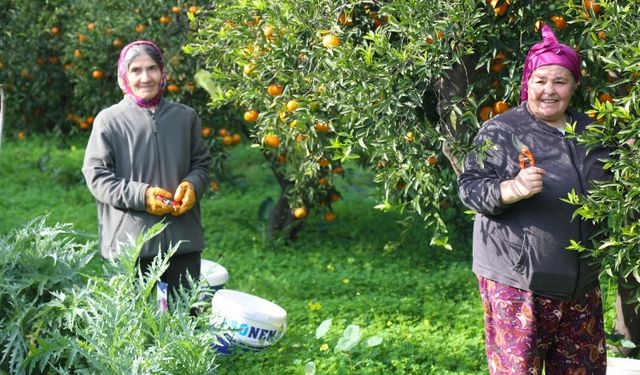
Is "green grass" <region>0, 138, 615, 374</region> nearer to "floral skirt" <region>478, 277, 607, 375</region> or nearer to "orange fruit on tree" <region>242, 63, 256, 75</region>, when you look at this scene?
"orange fruit on tree" <region>242, 63, 256, 75</region>

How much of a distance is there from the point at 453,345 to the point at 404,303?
932 millimetres

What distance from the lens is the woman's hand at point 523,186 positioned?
3.05 m

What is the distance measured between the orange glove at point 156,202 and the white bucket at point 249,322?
0.70m

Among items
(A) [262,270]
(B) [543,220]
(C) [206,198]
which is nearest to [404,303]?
(A) [262,270]

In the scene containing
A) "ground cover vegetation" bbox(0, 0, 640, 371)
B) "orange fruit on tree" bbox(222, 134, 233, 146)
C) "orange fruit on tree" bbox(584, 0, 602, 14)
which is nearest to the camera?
"ground cover vegetation" bbox(0, 0, 640, 371)

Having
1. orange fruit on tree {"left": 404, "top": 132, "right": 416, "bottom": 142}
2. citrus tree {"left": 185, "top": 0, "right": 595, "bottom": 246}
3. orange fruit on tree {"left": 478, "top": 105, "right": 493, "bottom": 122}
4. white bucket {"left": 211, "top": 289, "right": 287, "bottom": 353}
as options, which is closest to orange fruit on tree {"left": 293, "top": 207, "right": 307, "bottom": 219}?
white bucket {"left": 211, "top": 289, "right": 287, "bottom": 353}

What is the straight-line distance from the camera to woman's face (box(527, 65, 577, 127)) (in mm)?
3219

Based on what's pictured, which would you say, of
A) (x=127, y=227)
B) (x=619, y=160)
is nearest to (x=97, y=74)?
(x=127, y=227)

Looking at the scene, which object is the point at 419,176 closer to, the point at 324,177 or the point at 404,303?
the point at 404,303

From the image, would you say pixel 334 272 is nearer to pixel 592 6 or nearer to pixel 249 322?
pixel 249 322

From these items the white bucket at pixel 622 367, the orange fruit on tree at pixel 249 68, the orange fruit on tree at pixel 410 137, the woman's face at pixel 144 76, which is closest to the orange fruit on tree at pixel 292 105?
the orange fruit on tree at pixel 249 68

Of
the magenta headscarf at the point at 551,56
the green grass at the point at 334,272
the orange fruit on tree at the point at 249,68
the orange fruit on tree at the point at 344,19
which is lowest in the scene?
the green grass at the point at 334,272

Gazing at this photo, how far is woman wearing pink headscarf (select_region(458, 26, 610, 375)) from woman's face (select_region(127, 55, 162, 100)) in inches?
60.2

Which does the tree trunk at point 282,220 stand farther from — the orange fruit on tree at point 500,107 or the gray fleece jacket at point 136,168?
the orange fruit on tree at point 500,107
